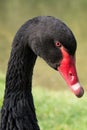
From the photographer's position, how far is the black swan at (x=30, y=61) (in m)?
2.39

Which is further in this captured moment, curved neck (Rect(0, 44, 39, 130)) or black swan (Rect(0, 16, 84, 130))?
curved neck (Rect(0, 44, 39, 130))

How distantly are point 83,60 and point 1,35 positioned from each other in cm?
131

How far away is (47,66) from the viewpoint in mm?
7000

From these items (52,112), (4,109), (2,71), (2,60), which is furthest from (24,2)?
(4,109)

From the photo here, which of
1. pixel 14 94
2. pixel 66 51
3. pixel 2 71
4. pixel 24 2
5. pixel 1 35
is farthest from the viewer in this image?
pixel 24 2

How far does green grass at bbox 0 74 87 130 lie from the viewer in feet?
14.1

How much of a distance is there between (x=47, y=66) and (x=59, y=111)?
2.41 m

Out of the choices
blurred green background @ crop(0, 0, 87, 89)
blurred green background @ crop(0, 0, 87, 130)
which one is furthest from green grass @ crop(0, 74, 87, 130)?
blurred green background @ crop(0, 0, 87, 89)

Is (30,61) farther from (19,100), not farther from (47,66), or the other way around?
(47,66)

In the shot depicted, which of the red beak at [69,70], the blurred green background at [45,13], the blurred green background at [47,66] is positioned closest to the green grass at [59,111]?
the blurred green background at [47,66]

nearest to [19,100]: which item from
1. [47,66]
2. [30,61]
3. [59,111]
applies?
[30,61]

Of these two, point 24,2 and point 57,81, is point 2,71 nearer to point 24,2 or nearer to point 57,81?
point 57,81

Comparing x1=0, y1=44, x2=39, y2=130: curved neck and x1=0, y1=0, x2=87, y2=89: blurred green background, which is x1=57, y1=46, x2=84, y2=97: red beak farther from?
x1=0, y1=0, x2=87, y2=89: blurred green background

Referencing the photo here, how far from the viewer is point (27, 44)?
2559 millimetres
